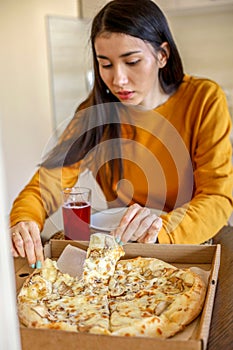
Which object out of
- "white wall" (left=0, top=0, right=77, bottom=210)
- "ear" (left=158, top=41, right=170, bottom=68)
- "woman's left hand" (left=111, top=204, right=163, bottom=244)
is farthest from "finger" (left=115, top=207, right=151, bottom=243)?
"white wall" (left=0, top=0, right=77, bottom=210)

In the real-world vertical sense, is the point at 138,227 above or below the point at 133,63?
below

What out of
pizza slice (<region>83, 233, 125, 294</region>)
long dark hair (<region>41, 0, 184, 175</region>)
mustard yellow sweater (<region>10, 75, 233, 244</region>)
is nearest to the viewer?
pizza slice (<region>83, 233, 125, 294</region>)

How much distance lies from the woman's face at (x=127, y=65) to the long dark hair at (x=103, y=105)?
37 millimetres

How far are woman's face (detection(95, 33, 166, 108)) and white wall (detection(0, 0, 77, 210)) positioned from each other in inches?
74.5

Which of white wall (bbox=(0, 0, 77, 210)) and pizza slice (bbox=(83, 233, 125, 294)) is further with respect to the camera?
white wall (bbox=(0, 0, 77, 210))

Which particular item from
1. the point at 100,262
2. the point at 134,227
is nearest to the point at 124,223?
the point at 134,227

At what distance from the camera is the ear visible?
5.07ft

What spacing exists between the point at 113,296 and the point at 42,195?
63 cm

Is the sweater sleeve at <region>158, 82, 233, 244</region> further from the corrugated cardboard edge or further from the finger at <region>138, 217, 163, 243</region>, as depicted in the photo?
the corrugated cardboard edge

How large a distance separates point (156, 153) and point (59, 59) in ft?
7.59

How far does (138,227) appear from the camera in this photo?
1.17 m

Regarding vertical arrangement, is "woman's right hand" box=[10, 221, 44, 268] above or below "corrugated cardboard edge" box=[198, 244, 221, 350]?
below

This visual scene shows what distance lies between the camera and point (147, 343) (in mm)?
691

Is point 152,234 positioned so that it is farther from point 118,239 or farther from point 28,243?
point 28,243
